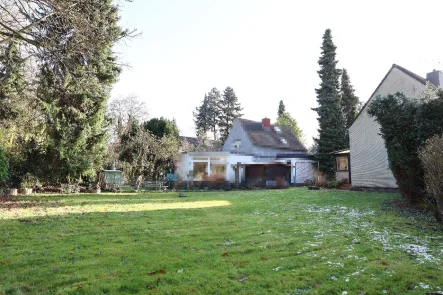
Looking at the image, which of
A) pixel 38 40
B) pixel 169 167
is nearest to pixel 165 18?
pixel 38 40

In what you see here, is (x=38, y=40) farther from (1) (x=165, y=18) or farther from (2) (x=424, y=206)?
(2) (x=424, y=206)

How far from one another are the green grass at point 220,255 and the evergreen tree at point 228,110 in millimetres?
48093

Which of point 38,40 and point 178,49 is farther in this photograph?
point 178,49

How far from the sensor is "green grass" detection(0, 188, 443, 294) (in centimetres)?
418

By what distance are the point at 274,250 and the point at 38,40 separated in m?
6.15

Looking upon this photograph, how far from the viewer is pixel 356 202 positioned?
14.2 m

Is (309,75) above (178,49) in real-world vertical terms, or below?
above

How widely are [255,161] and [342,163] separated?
8.45 meters

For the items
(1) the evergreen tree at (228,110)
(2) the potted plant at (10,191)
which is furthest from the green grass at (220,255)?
(1) the evergreen tree at (228,110)

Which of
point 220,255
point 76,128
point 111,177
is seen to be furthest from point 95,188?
point 220,255

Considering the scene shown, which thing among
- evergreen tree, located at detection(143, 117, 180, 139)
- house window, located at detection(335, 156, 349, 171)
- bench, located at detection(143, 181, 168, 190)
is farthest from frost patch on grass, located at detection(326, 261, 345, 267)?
evergreen tree, located at detection(143, 117, 180, 139)

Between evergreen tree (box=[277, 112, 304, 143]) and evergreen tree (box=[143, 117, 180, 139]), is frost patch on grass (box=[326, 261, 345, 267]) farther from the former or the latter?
evergreen tree (box=[277, 112, 304, 143])

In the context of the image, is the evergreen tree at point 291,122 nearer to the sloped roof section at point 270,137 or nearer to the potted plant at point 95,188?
the sloped roof section at point 270,137

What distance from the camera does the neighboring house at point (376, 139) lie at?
734 inches
